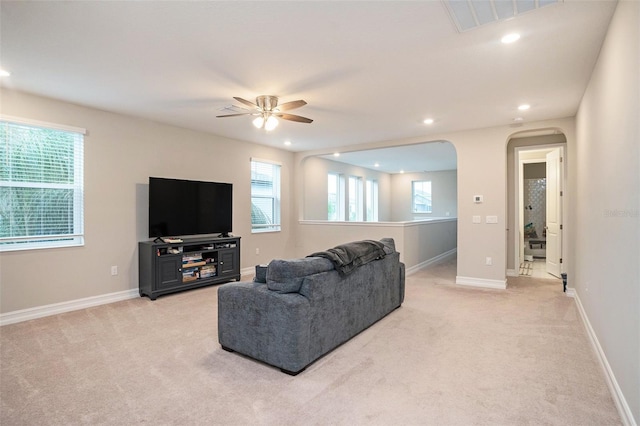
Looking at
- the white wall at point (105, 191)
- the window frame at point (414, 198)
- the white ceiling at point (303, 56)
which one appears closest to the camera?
the white ceiling at point (303, 56)

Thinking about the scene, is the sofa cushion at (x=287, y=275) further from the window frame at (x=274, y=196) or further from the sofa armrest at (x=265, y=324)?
the window frame at (x=274, y=196)

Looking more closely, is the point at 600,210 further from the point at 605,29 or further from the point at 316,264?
the point at 316,264

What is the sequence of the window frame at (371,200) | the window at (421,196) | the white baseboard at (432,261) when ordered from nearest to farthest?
the white baseboard at (432,261) → the window frame at (371,200) → the window at (421,196)

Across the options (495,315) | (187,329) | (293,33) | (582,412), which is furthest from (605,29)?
(187,329)

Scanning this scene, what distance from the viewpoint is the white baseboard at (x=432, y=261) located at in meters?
6.32

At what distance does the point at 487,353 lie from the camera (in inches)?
112

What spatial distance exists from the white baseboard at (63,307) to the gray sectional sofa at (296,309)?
2.49 m

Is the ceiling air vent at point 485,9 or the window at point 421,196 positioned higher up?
the ceiling air vent at point 485,9

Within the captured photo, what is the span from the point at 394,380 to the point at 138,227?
4093mm

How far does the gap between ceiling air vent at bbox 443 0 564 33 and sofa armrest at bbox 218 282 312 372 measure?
2238 mm

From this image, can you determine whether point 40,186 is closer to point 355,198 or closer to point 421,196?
point 355,198

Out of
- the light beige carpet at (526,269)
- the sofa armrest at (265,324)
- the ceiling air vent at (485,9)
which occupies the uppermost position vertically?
the ceiling air vent at (485,9)

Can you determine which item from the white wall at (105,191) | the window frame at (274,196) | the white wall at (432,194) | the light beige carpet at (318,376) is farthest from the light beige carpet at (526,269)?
the white wall at (105,191)

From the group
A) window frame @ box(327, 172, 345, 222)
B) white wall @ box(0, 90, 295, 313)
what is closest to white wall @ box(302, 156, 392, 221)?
window frame @ box(327, 172, 345, 222)
